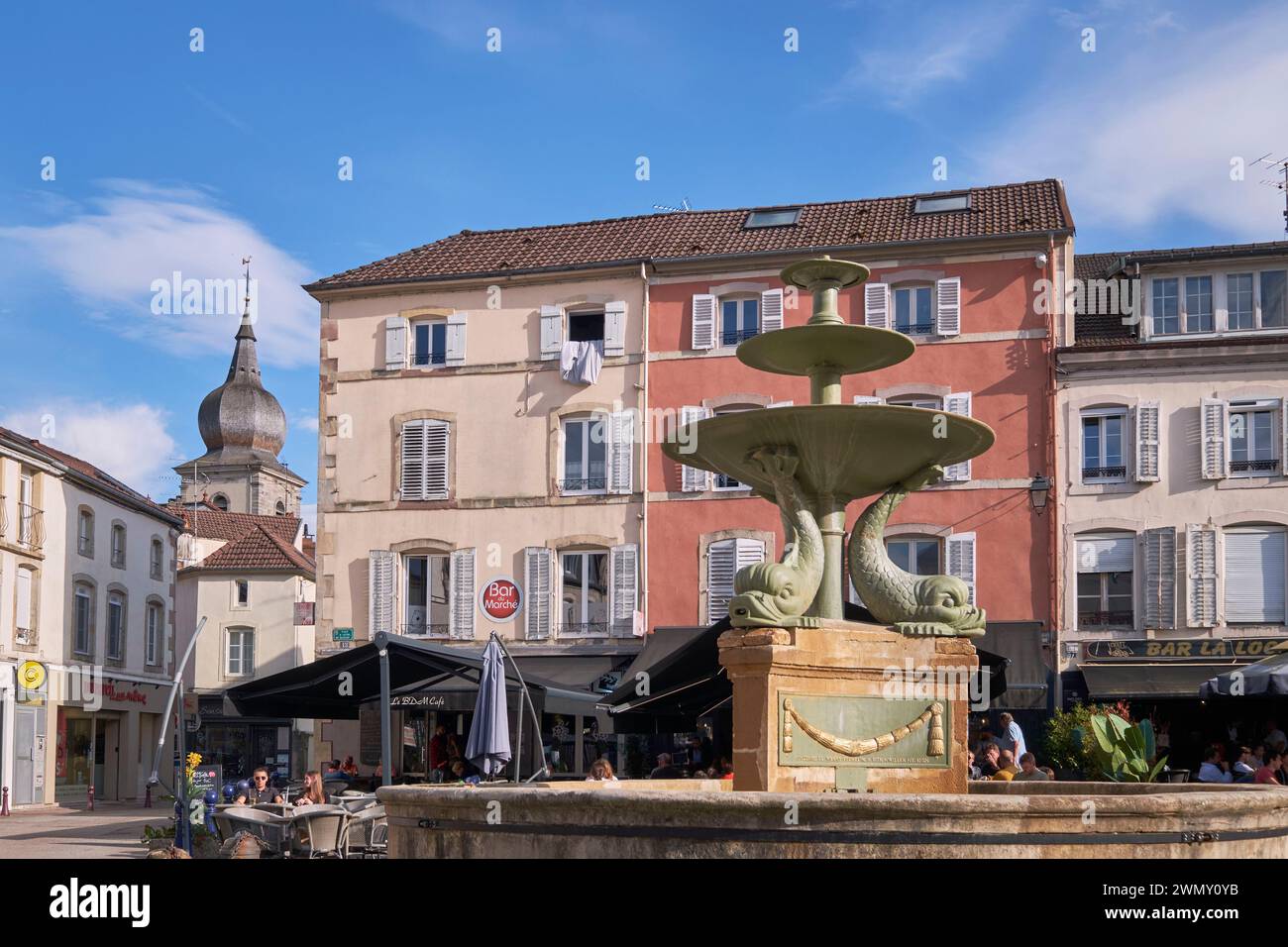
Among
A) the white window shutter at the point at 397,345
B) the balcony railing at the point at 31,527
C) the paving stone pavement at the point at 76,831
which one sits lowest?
the paving stone pavement at the point at 76,831

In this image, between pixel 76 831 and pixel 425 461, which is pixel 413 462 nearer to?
pixel 425 461

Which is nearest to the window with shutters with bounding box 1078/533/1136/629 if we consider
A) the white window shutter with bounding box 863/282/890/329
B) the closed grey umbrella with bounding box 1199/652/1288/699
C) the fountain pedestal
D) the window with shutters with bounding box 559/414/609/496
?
the white window shutter with bounding box 863/282/890/329

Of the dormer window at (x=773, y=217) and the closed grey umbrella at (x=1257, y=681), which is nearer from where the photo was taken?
the closed grey umbrella at (x=1257, y=681)

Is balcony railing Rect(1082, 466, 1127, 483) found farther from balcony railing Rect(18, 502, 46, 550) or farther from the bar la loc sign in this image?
balcony railing Rect(18, 502, 46, 550)

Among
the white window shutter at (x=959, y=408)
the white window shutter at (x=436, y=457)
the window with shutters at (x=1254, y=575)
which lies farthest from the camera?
the white window shutter at (x=436, y=457)

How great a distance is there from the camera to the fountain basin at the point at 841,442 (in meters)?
10.3

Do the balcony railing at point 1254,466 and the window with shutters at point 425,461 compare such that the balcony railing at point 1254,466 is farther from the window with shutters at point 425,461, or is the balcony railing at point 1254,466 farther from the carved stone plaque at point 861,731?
the carved stone plaque at point 861,731

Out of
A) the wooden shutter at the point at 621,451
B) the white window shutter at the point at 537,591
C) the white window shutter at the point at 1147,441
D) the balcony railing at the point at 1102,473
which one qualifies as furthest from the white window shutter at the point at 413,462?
Result: the white window shutter at the point at 1147,441

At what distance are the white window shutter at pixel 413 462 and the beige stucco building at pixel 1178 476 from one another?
12.7m

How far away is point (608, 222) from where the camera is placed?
3406 cm

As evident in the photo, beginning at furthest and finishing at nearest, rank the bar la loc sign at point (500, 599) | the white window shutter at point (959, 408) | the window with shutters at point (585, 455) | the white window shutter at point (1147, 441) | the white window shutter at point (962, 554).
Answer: the window with shutters at point (585, 455), the bar la loc sign at point (500, 599), the white window shutter at point (959, 408), the white window shutter at point (962, 554), the white window shutter at point (1147, 441)
